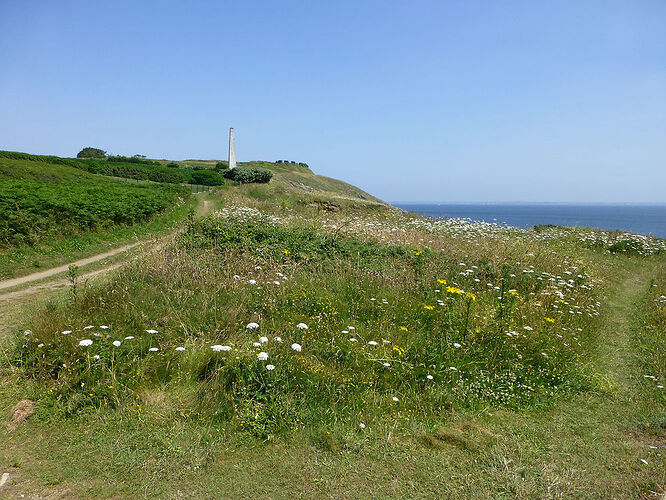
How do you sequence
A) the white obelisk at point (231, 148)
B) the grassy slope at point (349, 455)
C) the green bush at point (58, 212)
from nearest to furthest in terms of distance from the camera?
1. the grassy slope at point (349, 455)
2. the green bush at point (58, 212)
3. the white obelisk at point (231, 148)

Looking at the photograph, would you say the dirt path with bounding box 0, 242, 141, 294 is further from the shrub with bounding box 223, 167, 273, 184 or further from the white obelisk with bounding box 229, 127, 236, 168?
the white obelisk with bounding box 229, 127, 236, 168

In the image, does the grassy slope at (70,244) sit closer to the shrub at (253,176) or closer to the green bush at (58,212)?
the green bush at (58,212)

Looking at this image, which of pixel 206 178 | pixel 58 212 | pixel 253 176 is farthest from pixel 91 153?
pixel 58 212

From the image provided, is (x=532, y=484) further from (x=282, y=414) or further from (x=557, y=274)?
(x=557, y=274)

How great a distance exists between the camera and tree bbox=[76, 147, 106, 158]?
196ft

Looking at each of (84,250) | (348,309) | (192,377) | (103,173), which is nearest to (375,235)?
(348,309)

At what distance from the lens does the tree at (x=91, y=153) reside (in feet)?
196

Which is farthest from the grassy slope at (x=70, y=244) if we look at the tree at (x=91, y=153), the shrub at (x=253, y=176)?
the tree at (x=91, y=153)

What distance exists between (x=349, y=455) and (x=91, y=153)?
7067 centimetres

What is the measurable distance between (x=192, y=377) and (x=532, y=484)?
3.35m

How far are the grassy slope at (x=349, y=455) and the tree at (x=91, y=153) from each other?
67006 mm

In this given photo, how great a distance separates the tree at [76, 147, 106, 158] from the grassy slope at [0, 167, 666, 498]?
220 ft

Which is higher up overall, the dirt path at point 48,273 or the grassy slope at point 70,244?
the grassy slope at point 70,244

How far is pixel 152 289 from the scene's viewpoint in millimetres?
6027
